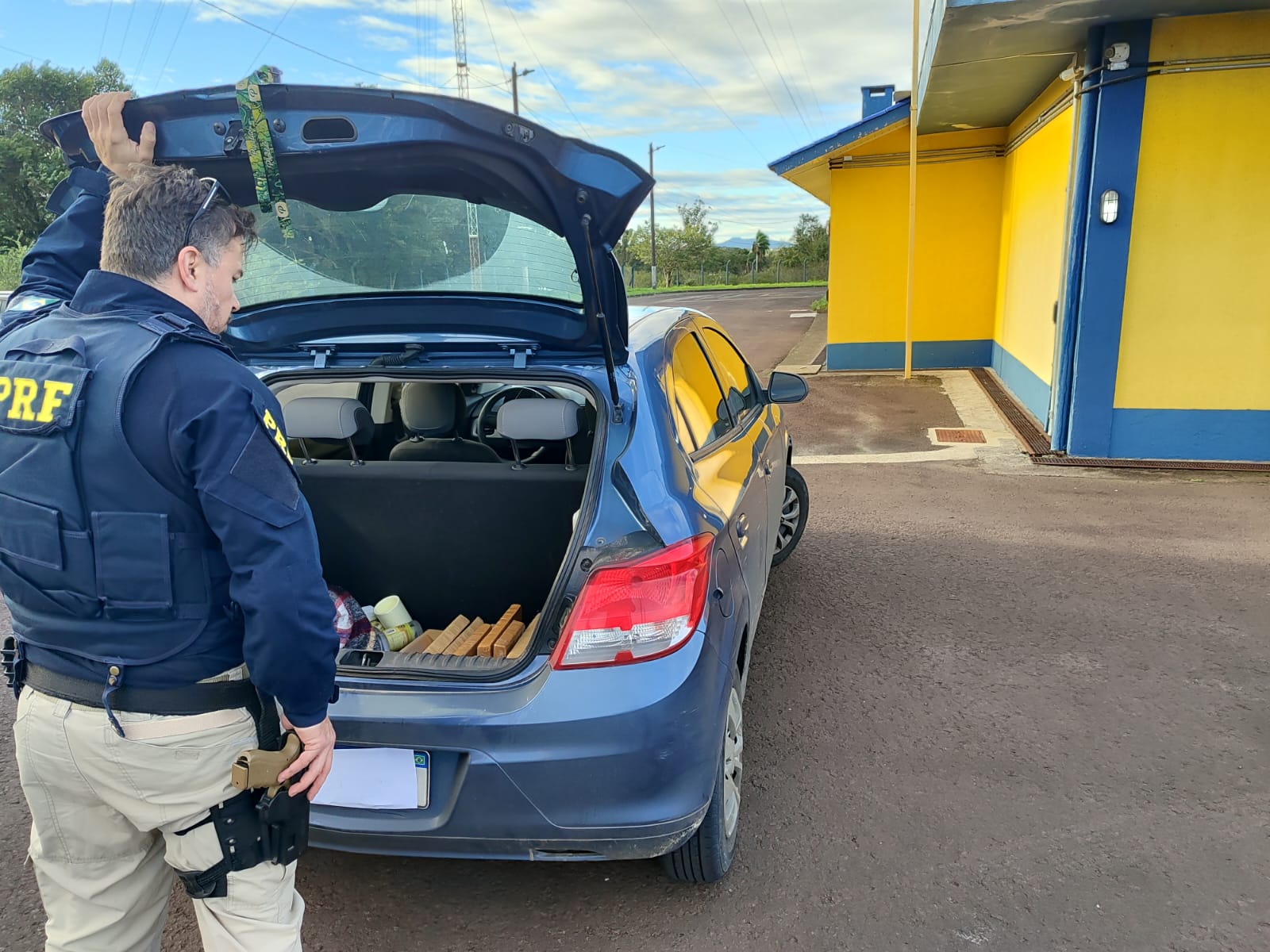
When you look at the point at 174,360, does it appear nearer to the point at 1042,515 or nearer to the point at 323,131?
the point at 323,131

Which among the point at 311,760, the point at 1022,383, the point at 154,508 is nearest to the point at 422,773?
the point at 311,760

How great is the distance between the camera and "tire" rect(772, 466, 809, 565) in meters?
5.14

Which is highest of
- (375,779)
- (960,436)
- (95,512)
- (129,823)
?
(95,512)

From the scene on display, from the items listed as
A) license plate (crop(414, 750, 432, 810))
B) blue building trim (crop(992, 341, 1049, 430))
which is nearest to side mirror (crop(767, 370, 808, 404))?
license plate (crop(414, 750, 432, 810))

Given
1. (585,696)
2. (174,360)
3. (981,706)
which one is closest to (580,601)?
(585,696)

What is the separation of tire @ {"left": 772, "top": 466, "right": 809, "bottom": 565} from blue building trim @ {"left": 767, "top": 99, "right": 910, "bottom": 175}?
7.94m

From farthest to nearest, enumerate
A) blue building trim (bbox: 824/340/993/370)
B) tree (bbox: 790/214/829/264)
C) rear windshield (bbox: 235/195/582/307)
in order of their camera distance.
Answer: tree (bbox: 790/214/829/264) → blue building trim (bbox: 824/340/993/370) → rear windshield (bbox: 235/195/582/307)

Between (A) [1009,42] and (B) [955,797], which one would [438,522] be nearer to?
(B) [955,797]

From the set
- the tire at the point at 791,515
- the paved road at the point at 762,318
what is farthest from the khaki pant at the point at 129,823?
the paved road at the point at 762,318

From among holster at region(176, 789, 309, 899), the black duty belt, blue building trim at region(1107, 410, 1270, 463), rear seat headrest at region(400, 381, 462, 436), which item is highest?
rear seat headrest at region(400, 381, 462, 436)

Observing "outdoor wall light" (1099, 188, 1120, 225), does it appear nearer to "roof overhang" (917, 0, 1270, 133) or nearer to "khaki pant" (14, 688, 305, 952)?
"roof overhang" (917, 0, 1270, 133)

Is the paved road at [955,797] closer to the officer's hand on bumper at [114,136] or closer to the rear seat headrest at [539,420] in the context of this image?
the rear seat headrest at [539,420]

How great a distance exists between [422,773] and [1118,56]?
7252 millimetres

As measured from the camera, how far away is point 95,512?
5.02 feet
